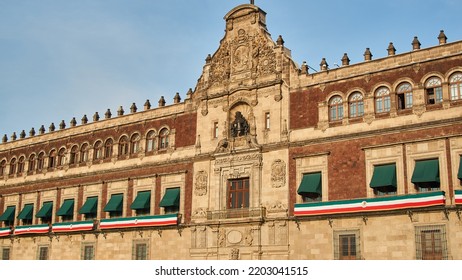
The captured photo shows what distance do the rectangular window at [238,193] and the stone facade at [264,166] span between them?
2.7 inches

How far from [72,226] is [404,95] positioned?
86.3ft

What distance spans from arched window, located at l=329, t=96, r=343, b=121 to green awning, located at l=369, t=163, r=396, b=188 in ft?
13.4

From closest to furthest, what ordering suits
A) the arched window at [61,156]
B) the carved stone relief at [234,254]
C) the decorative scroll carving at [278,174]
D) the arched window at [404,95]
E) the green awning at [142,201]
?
the arched window at [404,95]
the decorative scroll carving at [278,174]
the carved stone relief at [234,254]
the green awning at [142,201]
the arched window at [61,156]

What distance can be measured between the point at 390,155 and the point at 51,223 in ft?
92.5

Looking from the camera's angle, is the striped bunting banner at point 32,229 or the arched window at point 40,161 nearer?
the striped bunting banner at point 32,229

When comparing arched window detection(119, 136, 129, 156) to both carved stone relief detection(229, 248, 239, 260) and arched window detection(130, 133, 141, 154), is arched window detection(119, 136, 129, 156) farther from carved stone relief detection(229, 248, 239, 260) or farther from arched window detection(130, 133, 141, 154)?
carved stone relief detection(229, 248, 239, 260)

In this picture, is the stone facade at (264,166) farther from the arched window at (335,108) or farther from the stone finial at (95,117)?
the stone finial at (95,117)

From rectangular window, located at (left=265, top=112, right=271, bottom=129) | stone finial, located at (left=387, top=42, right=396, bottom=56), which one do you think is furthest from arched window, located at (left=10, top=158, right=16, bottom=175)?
stone finial, located at (left=387, top=42, right=396, bottom=56)

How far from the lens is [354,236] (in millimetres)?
32500

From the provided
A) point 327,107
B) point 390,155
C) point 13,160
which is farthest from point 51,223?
point 390,155

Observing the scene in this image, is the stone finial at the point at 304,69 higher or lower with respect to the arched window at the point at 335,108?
higher

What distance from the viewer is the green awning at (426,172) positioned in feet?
99.3

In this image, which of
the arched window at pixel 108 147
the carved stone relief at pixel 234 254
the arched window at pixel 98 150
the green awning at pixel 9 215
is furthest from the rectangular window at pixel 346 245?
the green awning at pixel 9 215

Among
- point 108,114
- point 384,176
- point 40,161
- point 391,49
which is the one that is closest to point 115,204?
point 108,114
